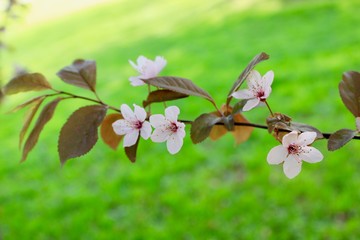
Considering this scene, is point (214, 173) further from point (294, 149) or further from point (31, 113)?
point (294, 149)

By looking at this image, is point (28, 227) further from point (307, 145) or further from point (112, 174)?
point (307, 145)

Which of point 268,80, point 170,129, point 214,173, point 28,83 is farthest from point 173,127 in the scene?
point 214,173

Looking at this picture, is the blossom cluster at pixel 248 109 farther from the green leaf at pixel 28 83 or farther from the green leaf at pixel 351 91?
the green leaf at pixel 28 83

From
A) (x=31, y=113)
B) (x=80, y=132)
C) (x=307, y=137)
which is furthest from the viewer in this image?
(x=31, y=113)

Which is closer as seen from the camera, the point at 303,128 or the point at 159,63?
the point at 303,128

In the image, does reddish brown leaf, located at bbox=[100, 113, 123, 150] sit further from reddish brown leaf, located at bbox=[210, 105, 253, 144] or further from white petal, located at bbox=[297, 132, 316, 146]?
white petal, located at bbox=[297, 132, 316, 146]

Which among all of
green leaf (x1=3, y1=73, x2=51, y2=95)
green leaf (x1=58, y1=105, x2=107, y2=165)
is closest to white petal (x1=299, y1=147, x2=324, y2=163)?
green leaf (x1=58, y1=105, x2=107, y2=165)

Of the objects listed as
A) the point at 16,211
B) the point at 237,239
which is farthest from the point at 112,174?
the point at 237,239
